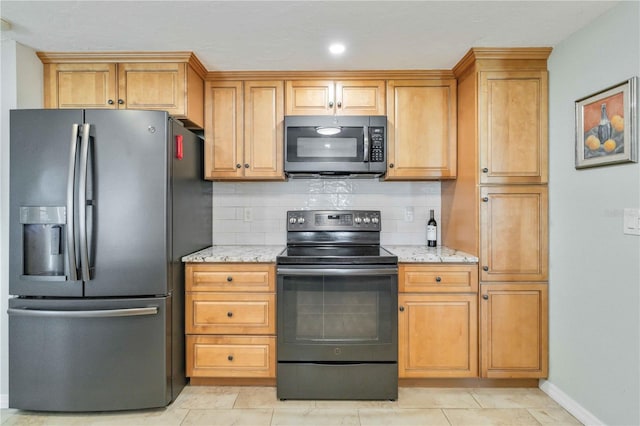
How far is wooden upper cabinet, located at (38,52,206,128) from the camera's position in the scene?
93.6 inches

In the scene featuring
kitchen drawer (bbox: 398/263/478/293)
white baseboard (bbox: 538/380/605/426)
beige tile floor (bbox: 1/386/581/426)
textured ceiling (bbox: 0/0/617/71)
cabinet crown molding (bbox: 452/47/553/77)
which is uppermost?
textured ceiling (bbox: 0/0/617/71)

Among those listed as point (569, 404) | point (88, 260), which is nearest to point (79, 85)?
point (88, 260)

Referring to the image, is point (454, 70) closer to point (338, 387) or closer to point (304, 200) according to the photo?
point (304, 200)

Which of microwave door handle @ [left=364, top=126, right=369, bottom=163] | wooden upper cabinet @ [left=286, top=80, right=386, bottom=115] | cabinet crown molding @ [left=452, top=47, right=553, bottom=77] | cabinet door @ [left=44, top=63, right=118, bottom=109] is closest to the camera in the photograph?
cabinet crown molding @ [left=452, top=47, right=553, bottom=77]

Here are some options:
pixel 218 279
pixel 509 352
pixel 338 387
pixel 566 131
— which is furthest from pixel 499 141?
pixel 218 279

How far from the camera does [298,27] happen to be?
6.59 feet

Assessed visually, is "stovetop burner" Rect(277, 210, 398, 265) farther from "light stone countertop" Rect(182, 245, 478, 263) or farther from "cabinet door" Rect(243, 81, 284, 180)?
"cabinet door" Rect(243, 81, 284, 180)

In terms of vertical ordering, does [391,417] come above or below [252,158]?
below

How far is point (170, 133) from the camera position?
2.12 m

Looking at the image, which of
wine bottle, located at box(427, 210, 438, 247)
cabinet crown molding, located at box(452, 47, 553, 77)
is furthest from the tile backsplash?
cabinet crown molding, located at box(452, 47, 553, 77)

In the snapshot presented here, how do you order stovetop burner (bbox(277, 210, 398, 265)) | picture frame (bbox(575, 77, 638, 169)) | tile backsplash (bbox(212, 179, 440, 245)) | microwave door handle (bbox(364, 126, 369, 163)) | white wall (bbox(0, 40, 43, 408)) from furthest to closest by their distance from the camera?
1. tile backsplash (bbox(212, 179, 440, 245))
2. stovetop burner (bbox(277, 210, 398, 265))
3. microwave door handle (bbox(364, 126, 369, 163))
4. white wall (bbox(0, 40, 43, 408))
5. picture frame (bbox(575, 77, 638, 169))

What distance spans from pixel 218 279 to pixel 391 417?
135 centimetres

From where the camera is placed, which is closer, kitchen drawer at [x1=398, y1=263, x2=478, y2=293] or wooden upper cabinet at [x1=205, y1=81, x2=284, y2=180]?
kitchen drawer at [x1=398, y1=263, x2=478, y2=293]

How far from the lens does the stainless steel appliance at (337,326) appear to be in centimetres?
220
